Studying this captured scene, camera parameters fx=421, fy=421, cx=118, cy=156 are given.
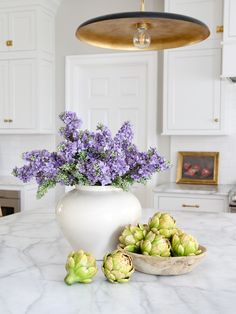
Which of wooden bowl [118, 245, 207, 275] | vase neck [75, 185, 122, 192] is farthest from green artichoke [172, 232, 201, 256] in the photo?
vase neck [75, 185, 122, 192]

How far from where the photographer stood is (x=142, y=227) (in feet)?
4.27

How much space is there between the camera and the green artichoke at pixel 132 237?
4.06 feet

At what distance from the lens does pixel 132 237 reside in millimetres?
1243

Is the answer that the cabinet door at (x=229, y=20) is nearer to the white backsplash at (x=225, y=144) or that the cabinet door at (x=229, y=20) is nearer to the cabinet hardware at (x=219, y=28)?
the cabinet hardware at (x=219, y=28)

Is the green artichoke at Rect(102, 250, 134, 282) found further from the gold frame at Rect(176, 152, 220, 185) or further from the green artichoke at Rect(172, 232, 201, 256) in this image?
the gold frame at Rect(176, 152, 220, 185)

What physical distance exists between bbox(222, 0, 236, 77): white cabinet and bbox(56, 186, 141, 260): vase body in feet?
8.19

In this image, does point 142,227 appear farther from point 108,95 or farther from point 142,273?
point 108,95

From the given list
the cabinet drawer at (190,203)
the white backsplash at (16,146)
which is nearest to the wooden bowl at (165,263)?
the cabinet drawer at (190,203)

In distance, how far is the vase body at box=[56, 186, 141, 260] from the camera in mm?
1323

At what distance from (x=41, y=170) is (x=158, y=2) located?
3427 mm

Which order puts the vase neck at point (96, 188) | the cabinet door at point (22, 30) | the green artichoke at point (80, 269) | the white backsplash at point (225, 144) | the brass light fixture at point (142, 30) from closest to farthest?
the green artichoke at point (80, 269), the vase neck at point (96, 188), the brass light fixture at point (142, 30), the white backsplash at point (225, 144), the cabinet door at point (22, 30)

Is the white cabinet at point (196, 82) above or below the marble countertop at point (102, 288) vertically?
above

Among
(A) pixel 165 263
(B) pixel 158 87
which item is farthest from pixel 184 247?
(B) pixel 158 87

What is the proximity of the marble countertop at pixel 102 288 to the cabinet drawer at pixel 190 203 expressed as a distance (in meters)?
1.90
